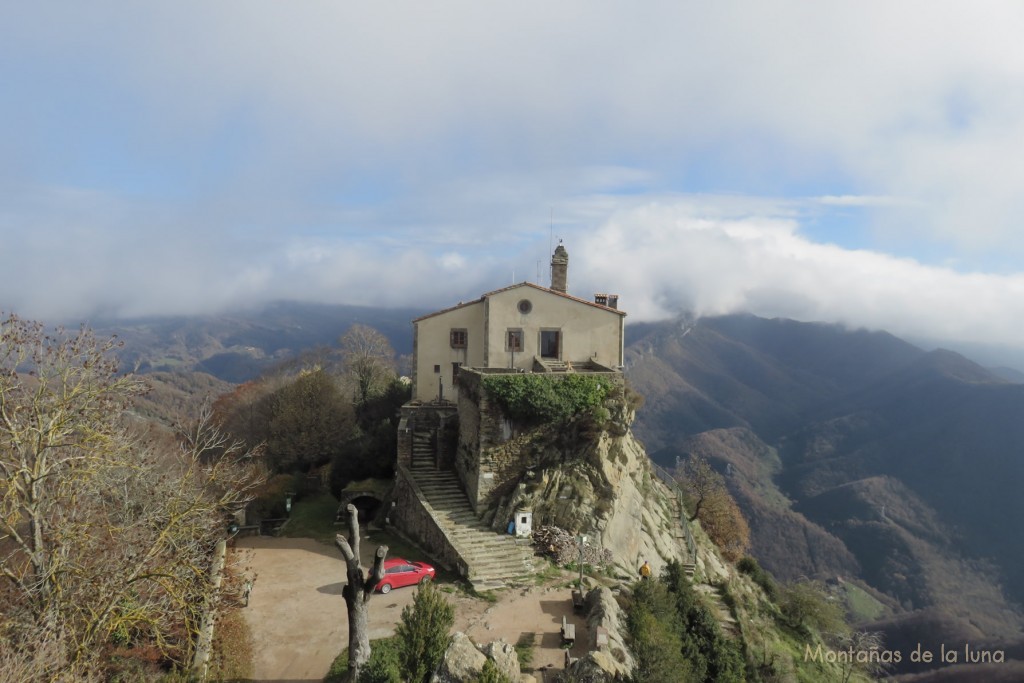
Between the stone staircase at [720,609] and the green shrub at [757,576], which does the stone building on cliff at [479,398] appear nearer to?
the stone staircase at [720,609]

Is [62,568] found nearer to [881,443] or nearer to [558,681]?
[558,681]

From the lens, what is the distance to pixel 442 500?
27.4m

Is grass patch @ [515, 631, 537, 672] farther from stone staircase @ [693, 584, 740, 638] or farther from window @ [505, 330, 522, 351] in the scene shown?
window @ [505, 330, 522, 351]

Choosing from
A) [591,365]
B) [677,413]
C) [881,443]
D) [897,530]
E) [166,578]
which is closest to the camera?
[166,578]

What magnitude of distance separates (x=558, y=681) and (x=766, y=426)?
19373 centimetres

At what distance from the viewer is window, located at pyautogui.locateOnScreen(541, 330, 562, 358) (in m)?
32.3

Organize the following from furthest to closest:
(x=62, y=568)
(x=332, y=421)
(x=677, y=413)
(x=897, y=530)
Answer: (x=677, y=413), (x=897, y=530), (x=332, y=421), (x=62, y=568)

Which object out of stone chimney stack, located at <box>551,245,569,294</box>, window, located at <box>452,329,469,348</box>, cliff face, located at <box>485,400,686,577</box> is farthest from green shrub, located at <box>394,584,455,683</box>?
stone chimney stack, located at <box>551,245,569,294</box>

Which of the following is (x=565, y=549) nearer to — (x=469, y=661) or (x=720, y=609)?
(x=720, y=609)

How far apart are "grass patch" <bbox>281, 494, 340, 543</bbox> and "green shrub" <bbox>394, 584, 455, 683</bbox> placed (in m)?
14.5

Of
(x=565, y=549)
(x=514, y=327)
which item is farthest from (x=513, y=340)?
(x=565, y=549)

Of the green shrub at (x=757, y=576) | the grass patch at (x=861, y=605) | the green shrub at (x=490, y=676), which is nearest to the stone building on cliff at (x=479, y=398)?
the green shrub at (x=490, y=676)

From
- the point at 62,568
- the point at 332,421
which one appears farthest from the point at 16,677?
the point at 332,421

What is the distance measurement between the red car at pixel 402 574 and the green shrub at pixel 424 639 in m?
6.98
